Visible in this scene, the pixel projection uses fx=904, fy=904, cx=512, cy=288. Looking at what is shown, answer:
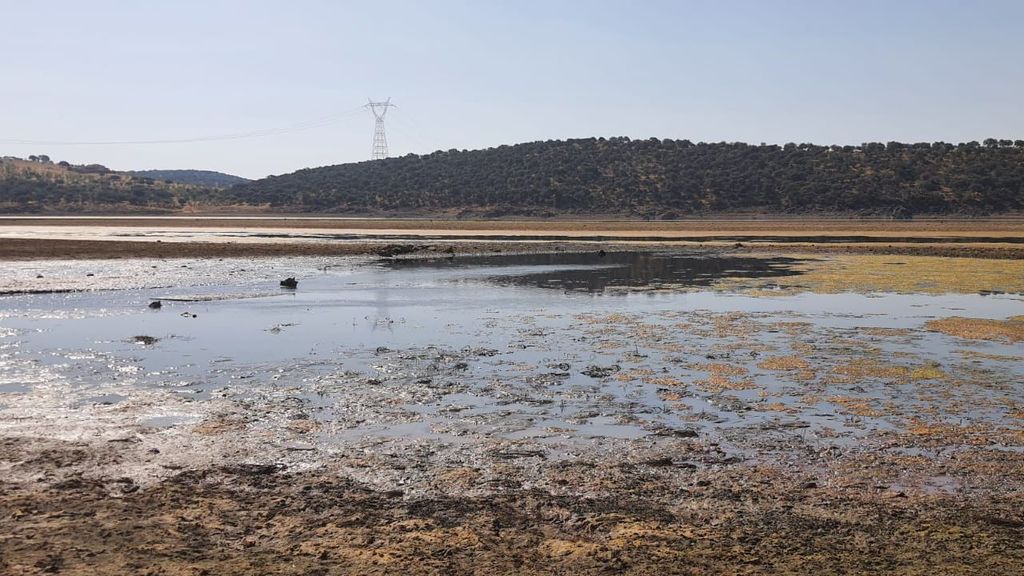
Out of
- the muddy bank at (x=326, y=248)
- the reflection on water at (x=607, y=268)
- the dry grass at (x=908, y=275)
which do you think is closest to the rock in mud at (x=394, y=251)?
the muddy bank at (x=326, y=248)

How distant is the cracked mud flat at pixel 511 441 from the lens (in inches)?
288

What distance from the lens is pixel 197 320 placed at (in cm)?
2236

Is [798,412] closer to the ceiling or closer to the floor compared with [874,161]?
closer to the floor

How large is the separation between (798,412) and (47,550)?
9.40 metres

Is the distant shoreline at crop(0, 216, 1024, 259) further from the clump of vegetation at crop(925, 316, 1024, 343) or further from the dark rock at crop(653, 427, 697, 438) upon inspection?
the dark rock at crop(653, 427, 697, 438)

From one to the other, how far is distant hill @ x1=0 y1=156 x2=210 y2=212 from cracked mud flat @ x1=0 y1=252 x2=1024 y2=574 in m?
105

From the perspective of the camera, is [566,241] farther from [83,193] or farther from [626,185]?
[83,193]

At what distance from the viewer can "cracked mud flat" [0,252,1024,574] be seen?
7.31 meters

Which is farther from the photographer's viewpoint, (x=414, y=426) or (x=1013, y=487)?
(x=414, y=426)

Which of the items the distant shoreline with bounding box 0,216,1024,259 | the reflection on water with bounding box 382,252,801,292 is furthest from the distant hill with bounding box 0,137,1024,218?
the reflection on water with bounding box 382,252,801,292

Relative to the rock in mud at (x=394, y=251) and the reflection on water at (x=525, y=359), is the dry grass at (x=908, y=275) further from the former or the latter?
the rock in mud at (x=394, y=251)

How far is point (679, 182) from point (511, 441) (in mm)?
112584

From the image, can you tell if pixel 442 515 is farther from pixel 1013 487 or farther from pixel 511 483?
pixel 1013 487

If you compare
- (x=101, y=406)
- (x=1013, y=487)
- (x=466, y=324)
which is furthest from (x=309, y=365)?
(x=1013, y=487)
